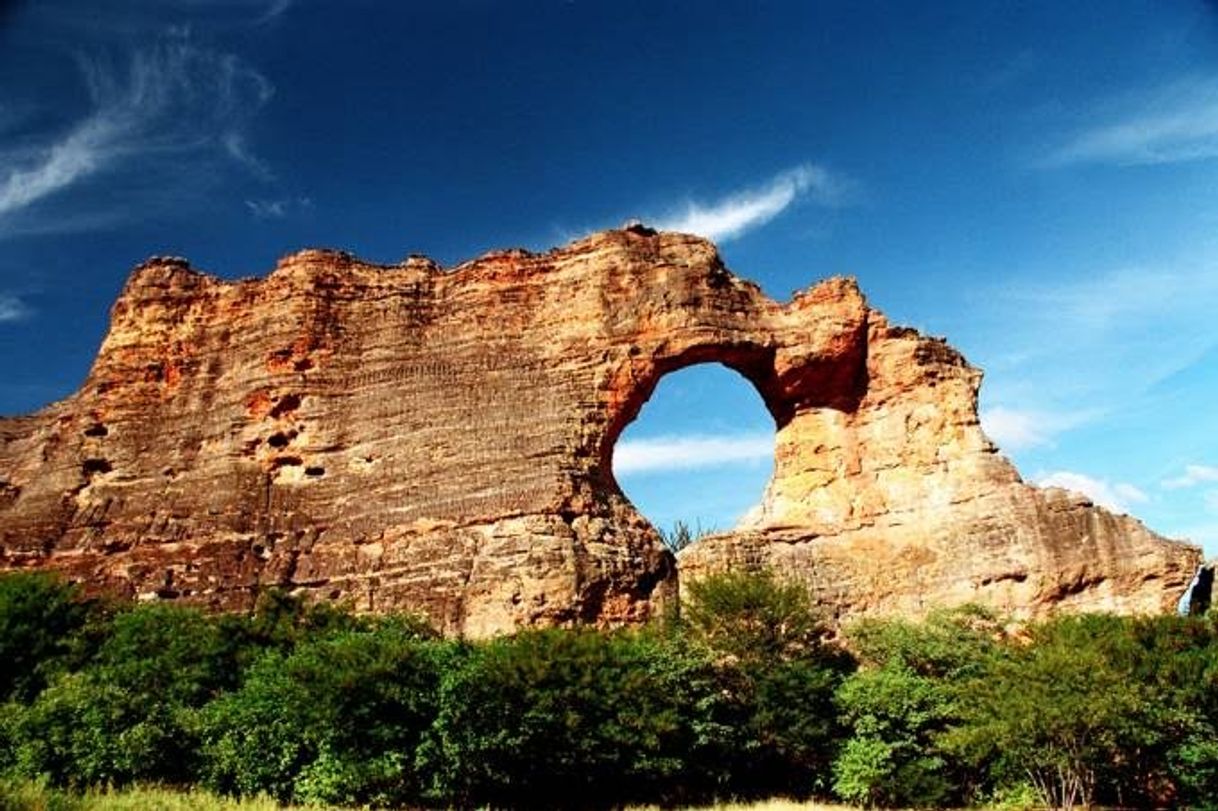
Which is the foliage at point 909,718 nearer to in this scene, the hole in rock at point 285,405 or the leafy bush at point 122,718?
the leafy bush at point 122,718

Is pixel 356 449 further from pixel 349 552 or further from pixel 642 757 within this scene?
pixel 642 757

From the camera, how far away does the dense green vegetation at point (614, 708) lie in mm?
24516

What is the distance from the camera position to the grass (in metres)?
17.2

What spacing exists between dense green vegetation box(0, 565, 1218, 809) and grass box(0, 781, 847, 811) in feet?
4.32

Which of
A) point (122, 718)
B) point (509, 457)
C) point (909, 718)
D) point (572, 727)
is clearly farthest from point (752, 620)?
point (122, 718)

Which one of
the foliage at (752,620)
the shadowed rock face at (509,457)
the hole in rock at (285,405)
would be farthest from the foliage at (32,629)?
the foliage at (752,620)

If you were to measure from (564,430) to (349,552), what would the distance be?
8.83m

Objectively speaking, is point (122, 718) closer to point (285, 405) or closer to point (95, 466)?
point (285, 405)

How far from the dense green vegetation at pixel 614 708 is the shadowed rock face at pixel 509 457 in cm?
368

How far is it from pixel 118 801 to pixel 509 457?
18.8 meters

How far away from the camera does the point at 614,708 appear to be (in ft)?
87.9

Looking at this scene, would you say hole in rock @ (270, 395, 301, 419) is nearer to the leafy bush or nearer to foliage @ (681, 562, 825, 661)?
the leafy bush

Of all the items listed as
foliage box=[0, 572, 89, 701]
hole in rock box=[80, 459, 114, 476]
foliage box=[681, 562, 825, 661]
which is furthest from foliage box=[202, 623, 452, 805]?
hole in rock box=[80, 459, 114, 476]

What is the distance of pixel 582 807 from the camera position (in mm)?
26797
